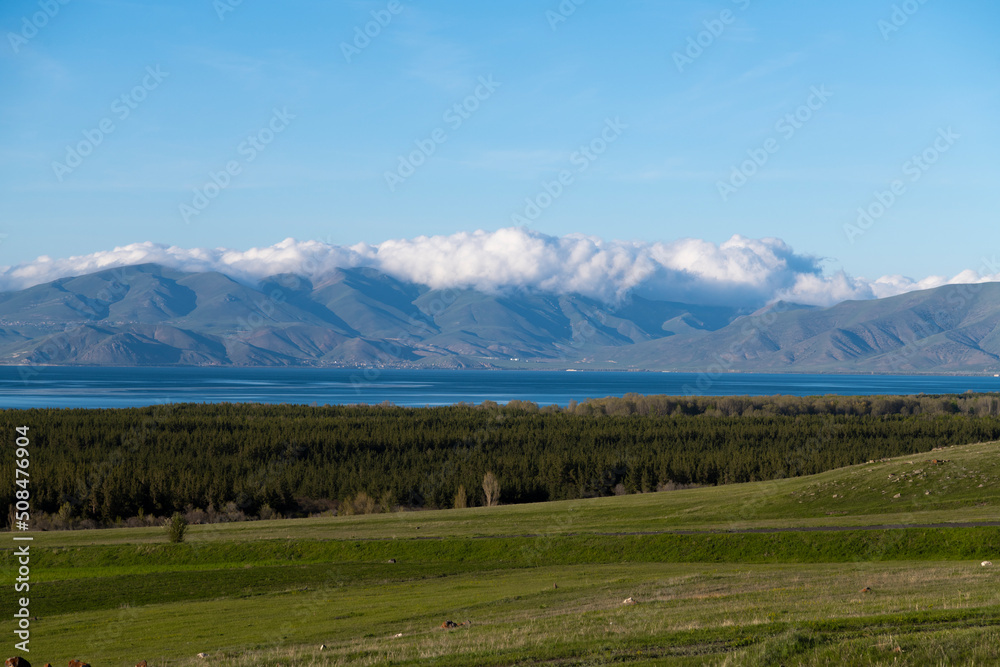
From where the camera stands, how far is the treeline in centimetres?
7881

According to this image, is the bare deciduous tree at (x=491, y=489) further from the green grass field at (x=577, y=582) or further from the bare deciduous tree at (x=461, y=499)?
the green grass field at (x=577, y=582)

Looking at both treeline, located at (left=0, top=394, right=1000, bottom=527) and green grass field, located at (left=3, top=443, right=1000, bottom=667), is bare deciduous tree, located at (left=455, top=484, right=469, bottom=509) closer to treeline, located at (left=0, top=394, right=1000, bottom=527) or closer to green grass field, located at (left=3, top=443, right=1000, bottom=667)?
treeline, located at (left=0, top=394, right=1000, bottom=527)

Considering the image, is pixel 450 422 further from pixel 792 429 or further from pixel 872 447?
Result: pixel 872 447

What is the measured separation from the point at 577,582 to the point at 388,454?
271ft

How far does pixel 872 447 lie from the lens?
102625mm

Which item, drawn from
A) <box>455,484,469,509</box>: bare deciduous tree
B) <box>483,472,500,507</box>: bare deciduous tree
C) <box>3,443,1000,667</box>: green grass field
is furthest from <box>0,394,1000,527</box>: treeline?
<box>3,443,1000,667</box>: green grass field

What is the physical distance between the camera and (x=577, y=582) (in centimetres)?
2970

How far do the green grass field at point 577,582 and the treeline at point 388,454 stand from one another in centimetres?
2904

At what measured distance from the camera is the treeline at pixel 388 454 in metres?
78.8

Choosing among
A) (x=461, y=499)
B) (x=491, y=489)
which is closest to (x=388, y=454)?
(x=461, y=499)

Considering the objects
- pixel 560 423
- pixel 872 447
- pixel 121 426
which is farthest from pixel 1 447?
pixel 872 447

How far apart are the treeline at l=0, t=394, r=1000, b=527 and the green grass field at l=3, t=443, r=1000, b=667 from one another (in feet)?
95.3

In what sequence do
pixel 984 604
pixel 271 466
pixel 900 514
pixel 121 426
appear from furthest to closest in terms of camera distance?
pixel 121 426
pixel 271 466
pixel 900 514
pixel 984 604

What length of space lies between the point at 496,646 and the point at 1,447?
105 metres
